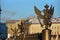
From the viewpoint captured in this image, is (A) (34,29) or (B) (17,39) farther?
(A) (34,29)

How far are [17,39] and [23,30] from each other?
5.98 feet

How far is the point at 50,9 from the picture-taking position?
27.4 m

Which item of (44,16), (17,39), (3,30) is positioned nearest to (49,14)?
(44,16)

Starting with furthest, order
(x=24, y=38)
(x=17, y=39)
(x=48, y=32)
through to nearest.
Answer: (x=17, y=39)
(x=24, y=38)
(x=48, y=32)

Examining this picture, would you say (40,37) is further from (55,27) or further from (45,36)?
(55,27)

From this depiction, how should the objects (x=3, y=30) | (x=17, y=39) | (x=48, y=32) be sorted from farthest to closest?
(x=3, y=30) < (x=17, y=39) < (x=48, y=32)

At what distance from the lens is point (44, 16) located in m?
27.1

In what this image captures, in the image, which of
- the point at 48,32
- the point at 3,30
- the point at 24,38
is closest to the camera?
the point at 48,32

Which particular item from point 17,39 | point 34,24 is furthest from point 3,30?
point 17,39

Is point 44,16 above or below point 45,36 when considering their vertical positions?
above

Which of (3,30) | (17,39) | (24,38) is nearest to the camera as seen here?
(24,38)

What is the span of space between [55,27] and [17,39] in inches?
2385

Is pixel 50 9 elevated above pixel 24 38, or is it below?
above

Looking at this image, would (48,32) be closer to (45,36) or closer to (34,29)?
(45,36)
